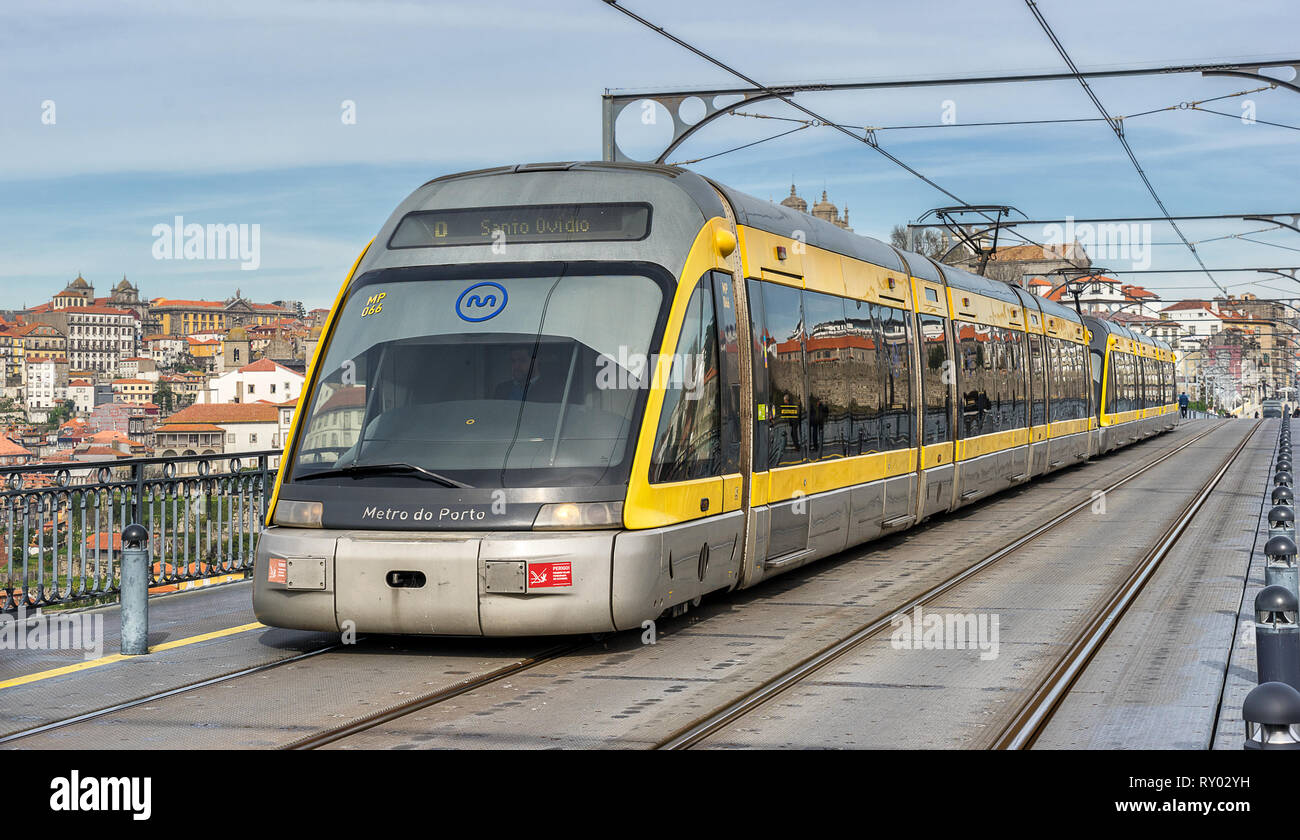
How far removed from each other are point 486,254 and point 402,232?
749mm

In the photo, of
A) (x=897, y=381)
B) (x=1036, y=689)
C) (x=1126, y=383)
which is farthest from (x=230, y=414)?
(x=1036, y=689)

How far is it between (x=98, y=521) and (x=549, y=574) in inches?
199

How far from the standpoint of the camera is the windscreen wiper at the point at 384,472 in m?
8.60

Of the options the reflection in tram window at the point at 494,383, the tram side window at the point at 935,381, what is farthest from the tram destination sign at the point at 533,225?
the tram side window at the point at 935,381

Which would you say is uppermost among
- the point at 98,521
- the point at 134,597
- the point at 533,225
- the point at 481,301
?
the point at 533,225

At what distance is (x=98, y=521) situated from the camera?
11.5 meters

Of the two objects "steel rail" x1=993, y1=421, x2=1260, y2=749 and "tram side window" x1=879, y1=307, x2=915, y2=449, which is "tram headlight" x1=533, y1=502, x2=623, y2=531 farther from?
"tram side window" x1=879, y1=307, x2=915, y2=449

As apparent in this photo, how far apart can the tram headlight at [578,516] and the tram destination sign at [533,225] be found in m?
2.05

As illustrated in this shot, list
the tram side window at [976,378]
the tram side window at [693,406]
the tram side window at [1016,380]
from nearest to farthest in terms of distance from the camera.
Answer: the tram side window at [693,406]
the tram side window at [976,378]
the tram side window at [1016,380]

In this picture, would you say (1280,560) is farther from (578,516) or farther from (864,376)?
(864,376)

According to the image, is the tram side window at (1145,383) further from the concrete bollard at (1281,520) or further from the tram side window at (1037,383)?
the concrete bollard at (1281,520)

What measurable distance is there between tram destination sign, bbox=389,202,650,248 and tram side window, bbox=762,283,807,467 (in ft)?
6.03

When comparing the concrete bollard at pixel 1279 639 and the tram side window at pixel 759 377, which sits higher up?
the tram side window at pixel 759 377
